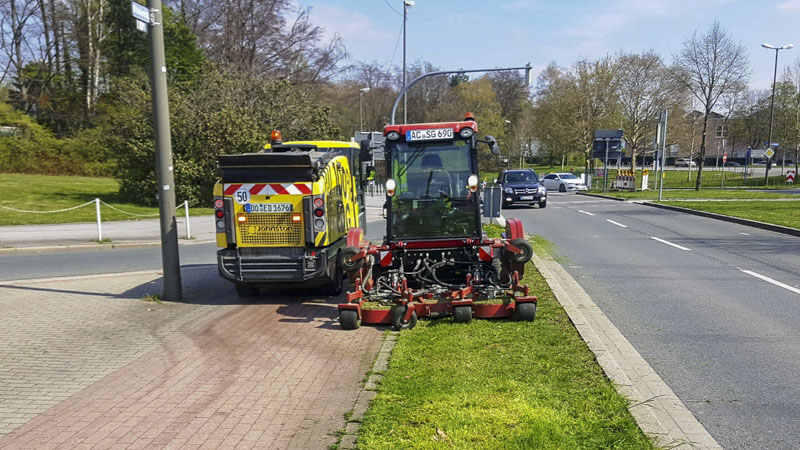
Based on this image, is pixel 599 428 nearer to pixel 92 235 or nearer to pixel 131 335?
pixel 131 335

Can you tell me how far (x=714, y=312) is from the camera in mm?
7750

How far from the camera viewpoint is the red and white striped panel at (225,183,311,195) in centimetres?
871

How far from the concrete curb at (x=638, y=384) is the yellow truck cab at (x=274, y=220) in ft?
11.6

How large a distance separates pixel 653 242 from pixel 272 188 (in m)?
10.1

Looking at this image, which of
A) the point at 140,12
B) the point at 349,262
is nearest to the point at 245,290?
the point at 349,262

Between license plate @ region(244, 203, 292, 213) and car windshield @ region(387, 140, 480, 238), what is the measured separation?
1.60 meters

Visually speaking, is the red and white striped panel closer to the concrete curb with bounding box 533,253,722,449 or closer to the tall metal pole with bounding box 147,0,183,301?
the tall metal pole with bounding box 147,0,183,301

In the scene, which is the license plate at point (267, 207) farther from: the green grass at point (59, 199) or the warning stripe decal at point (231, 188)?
the green grass at point (59, 199)

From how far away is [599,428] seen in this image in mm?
4090

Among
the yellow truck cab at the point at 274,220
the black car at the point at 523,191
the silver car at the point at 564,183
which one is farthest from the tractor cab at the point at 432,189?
the silver car at the point at 564,183

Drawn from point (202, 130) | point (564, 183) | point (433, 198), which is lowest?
point (564, 183)

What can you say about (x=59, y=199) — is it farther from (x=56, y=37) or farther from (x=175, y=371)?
(x=56, y=37)

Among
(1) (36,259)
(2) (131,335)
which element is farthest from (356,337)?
(1) (36,259)

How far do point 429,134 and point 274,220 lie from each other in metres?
2.59
